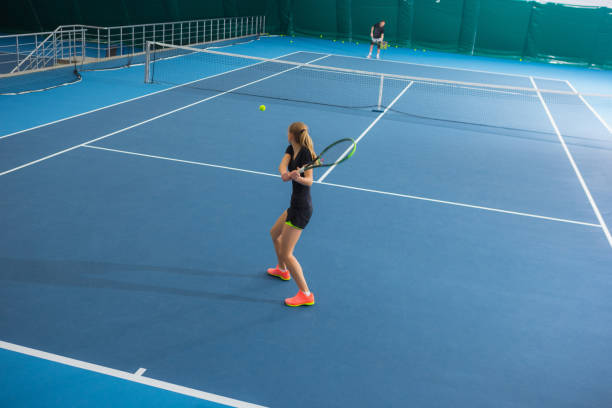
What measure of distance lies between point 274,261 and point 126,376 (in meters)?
2.34

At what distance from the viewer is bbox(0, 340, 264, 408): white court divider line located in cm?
402

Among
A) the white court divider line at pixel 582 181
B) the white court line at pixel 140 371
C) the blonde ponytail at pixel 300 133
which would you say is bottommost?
the white court line at pixel 140 371

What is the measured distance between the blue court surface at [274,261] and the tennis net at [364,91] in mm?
2063

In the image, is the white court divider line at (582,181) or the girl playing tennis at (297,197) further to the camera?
the white court divider line at (582,181)

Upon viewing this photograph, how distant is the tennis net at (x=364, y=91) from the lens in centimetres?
1410

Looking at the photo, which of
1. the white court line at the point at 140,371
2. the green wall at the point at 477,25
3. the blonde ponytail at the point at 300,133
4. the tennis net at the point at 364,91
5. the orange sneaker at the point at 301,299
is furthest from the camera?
the green wall at the point at 477,25

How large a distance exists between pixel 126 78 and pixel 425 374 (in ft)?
45.4

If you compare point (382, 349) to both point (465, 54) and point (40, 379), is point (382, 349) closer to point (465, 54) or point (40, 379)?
point (40, 379)

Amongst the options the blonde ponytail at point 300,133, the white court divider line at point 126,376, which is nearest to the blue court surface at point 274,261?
the white court divider line at point 126,376

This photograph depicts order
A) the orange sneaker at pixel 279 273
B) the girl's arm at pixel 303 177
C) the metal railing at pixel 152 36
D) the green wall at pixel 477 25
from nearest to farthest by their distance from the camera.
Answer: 1. the girl's arm at pixel 303 177
2. the orange sneaker at pixel 279 273
3. the metal railing at pixel 152 36
4. the green wall at pixel 477 25

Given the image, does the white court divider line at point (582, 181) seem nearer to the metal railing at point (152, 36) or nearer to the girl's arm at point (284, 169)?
the girl's arm at point (284, 169)

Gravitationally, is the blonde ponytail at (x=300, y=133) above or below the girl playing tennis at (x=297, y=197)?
above

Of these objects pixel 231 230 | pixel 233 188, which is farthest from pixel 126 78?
pixel 231 230

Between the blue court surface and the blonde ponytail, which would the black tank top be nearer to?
the blonde ponytail
